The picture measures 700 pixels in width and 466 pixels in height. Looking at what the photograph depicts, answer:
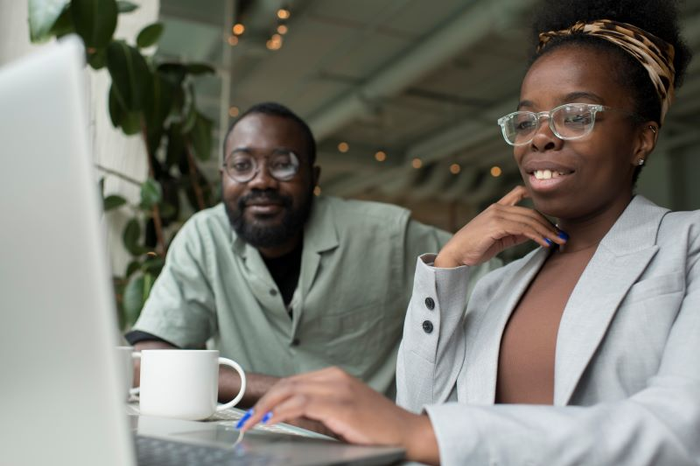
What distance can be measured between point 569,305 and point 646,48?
0.47 meters

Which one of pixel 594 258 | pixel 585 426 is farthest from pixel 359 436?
pixel 594 258

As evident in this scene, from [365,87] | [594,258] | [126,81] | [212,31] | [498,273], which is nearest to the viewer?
[594,258]

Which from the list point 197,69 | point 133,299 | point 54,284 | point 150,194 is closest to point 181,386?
point 54,284

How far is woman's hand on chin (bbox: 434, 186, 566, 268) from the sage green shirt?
80 cm

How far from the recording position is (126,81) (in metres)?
2.44

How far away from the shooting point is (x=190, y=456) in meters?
0.65

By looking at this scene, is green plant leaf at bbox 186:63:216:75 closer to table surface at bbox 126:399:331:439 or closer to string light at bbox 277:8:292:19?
string light at bbox 277:8:292:19

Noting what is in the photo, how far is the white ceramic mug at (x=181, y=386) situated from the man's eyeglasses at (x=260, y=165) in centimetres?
104

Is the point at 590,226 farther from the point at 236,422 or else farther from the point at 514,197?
the point at 236,422

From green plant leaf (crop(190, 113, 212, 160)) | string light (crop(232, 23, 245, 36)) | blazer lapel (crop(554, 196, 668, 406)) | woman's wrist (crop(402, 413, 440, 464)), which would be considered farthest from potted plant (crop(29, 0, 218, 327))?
woman's wrist (crop(402, 413, 440, 464))

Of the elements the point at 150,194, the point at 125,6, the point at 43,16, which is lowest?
the point at 150,194

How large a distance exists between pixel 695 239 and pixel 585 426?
403 mm

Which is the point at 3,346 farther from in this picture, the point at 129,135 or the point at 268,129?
the point at 129,135

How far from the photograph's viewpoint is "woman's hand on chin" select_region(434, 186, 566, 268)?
1.20m
